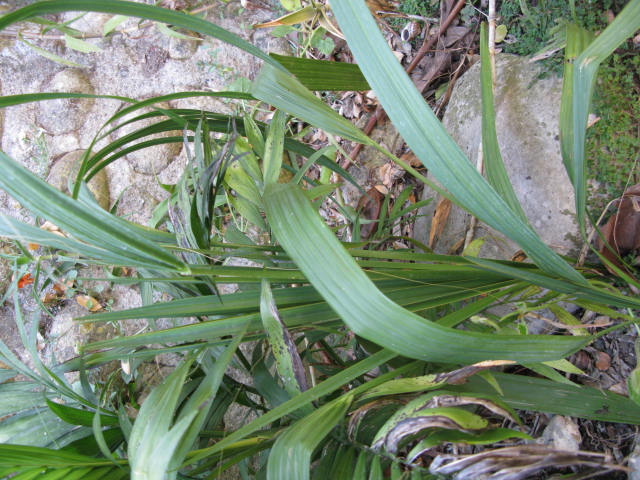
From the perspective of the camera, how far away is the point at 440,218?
42.6 inches

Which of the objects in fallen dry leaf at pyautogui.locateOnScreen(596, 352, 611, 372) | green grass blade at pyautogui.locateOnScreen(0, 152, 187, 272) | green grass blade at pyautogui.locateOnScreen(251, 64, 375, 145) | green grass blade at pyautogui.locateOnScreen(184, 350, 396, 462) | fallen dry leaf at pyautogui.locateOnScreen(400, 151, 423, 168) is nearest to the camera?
Answer: green grass blade at pyautogui.locateOnScreen(0, 152, 187, 272)

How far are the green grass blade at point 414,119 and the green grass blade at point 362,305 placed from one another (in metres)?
0.13

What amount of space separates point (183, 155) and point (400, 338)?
4.10 ft

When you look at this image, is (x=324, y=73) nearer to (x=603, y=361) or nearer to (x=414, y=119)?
(x=414, y=119)

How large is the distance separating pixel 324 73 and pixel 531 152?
45cm

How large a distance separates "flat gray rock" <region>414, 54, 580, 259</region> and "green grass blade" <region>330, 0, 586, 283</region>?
1.32 ft

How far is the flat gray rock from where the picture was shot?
34.6 inches

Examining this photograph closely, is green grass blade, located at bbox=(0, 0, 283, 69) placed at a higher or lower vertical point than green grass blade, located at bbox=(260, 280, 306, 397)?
higher

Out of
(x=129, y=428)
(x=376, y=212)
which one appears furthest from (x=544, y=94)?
(x=129, y=428)

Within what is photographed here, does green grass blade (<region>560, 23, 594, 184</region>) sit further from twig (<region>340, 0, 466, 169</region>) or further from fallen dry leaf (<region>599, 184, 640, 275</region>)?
twig (<region>340, 0, 466, 169</region>)

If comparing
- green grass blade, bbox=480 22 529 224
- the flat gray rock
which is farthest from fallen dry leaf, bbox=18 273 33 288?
green grass blade, bbox=480 22 529 224

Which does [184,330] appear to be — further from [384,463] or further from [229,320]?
[384,463]

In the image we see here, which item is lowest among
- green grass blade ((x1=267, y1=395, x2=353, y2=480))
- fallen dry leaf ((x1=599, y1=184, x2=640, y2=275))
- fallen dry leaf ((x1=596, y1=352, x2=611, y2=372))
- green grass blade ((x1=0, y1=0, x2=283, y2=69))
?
fallen dry leaf ((x1=596, y1=352, x2=611, y2=372))

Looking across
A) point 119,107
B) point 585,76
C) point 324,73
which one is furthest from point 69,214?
point 119,107
